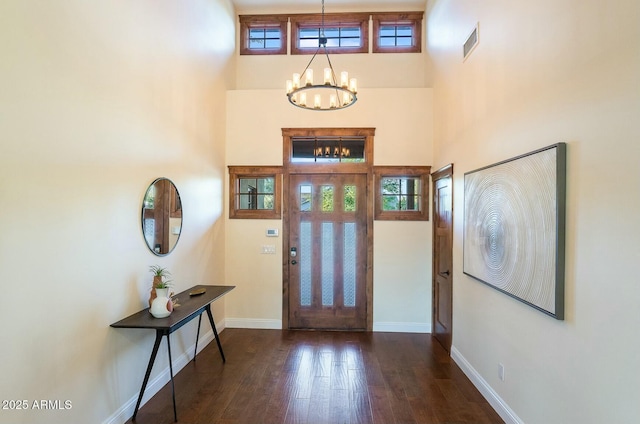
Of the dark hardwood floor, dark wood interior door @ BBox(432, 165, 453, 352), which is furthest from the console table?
dark wood interior door @ BBox(432, 165, 453, 352)

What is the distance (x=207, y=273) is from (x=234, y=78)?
9.92 feet

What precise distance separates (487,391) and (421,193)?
2.56 m

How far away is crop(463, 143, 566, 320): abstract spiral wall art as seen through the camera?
184 centimetres

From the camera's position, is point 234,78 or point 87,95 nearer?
point 87,95

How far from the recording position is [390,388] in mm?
2963

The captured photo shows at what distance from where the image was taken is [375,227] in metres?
4.49

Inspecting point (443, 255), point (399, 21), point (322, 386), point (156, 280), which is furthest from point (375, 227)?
point (399, 21)

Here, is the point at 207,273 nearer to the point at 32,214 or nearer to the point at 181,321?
the point at 181,321

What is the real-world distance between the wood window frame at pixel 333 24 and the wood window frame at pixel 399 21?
0.46 feet

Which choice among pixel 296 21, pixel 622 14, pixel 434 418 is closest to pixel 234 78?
pixel 296 21

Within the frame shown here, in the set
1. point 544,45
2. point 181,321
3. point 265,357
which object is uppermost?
point 544,45

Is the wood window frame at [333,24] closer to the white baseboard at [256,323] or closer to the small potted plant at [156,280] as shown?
the small potted plant at [156,280]

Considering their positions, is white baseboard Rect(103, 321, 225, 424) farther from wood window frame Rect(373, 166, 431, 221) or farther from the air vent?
the air vent

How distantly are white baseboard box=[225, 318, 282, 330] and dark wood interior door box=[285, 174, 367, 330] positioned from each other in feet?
0.73
